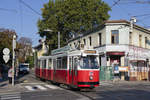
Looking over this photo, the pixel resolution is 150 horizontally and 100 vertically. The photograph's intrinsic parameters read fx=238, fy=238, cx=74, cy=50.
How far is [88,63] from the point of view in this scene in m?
16.2

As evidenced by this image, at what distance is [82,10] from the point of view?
36.9m

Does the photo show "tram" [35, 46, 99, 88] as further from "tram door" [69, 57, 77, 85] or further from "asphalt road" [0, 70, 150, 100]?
"asphalt road" [0, 70, 150, 100]

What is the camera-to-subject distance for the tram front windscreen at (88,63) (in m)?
16.1

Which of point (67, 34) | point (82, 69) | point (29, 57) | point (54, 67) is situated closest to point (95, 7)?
point (67, 34)

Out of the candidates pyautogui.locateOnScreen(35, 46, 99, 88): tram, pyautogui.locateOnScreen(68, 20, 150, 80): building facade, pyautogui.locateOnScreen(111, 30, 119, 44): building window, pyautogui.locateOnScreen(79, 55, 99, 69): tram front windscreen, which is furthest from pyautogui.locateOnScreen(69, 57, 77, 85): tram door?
pyautogui.locateOnScreen(111, 30, 119, 44): building window

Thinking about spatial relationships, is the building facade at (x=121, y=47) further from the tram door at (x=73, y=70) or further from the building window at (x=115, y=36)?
the tram door at (x=73, y=70)

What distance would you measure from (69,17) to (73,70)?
2112 centimetres

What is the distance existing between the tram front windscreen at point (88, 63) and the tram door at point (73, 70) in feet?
1.96

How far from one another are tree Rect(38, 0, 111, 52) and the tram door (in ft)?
63.7

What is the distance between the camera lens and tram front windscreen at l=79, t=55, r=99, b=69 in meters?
16.1

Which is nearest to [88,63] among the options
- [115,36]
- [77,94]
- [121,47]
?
[77,94]

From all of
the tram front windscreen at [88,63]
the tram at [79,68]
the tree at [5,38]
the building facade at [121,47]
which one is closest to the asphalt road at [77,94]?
the tram at [79,68]

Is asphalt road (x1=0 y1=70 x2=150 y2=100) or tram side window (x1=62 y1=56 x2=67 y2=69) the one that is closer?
asphalt road (x1=0 y1=70 x2=150 y2=100)

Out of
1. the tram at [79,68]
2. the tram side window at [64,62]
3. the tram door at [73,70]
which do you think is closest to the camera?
the tram at [79,68]
